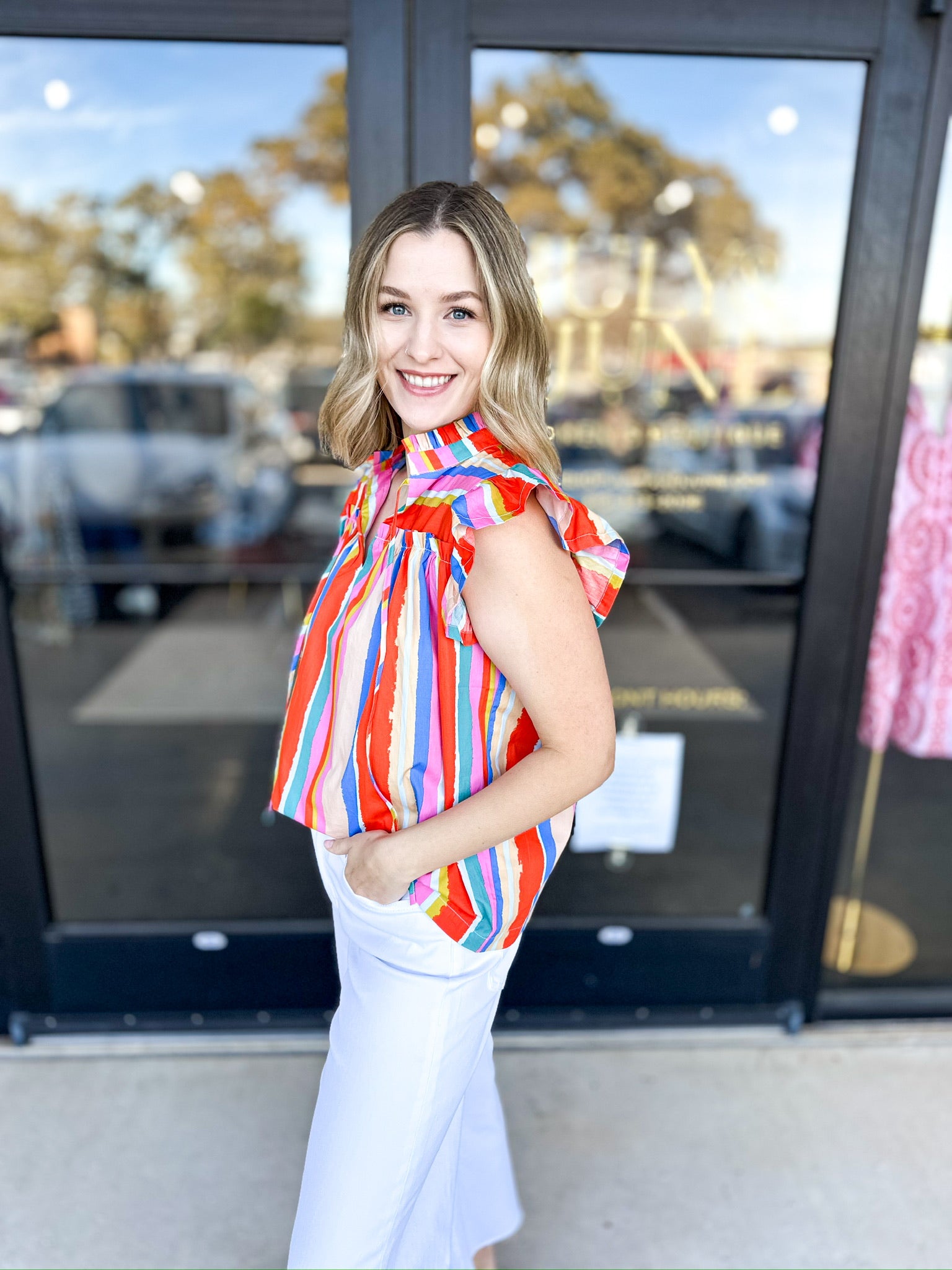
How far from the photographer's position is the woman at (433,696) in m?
1.06

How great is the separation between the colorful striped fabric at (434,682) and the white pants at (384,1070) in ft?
0.19

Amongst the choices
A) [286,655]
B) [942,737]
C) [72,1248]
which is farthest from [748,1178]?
[286,655]

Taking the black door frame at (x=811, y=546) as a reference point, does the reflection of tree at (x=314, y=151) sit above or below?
above

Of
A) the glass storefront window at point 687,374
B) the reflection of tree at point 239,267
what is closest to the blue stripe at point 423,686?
the glass storefront window at point 687,374

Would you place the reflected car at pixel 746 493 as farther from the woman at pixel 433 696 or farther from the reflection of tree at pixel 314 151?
the reflection of tree at pixel 314 151

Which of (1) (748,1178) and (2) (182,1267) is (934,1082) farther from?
(2) (182,1267)

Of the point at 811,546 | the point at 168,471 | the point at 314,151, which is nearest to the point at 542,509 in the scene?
the point at 811,546

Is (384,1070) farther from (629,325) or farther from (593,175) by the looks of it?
(593,175)

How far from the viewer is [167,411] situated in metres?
6.74

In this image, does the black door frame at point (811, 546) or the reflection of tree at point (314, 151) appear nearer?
the black door frame at point (811, 546)

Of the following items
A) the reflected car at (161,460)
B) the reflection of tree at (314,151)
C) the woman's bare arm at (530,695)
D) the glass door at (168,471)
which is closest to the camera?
the woman's bare arm at (530,695)

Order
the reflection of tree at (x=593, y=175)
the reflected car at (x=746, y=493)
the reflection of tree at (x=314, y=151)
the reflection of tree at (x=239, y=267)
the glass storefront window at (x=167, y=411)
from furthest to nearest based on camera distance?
the reflection of tree at (x=239, y=267), the reflection of tree at (x=314, y=151), the reflection of tree at (x=593, y=175), the glass storefront window at (x=167, y=411), the reflected car at (x=746, y=493)

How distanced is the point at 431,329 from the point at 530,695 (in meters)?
0.45

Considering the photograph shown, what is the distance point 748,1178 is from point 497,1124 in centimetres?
64
